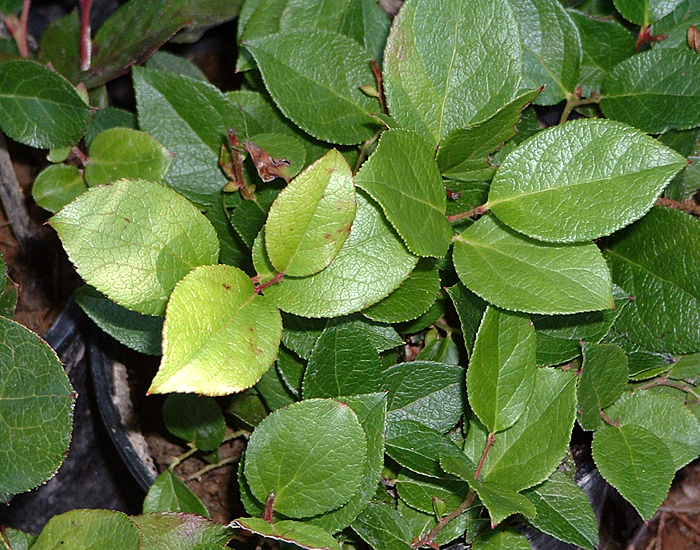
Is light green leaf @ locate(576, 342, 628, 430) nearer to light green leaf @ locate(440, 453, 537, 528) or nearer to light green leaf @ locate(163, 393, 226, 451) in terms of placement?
light green leaf @ locate(440, 453, 537, 528)

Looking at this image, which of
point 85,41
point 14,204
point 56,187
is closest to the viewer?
point 56,187

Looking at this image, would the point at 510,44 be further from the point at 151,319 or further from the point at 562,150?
the point at 151,319

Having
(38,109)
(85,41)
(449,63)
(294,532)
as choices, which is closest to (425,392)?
(294,532)

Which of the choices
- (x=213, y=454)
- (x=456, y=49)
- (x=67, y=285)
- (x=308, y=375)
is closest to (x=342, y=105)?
(x=456, y=49)

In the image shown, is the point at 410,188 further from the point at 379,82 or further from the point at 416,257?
the point at 379,82

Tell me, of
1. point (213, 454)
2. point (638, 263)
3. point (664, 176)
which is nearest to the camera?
point (664, 176)

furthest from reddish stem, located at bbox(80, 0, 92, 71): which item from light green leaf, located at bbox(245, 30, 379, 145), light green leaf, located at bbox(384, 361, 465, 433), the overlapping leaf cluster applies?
light green leaf, located at bbox(384, 361, 465, 433)
